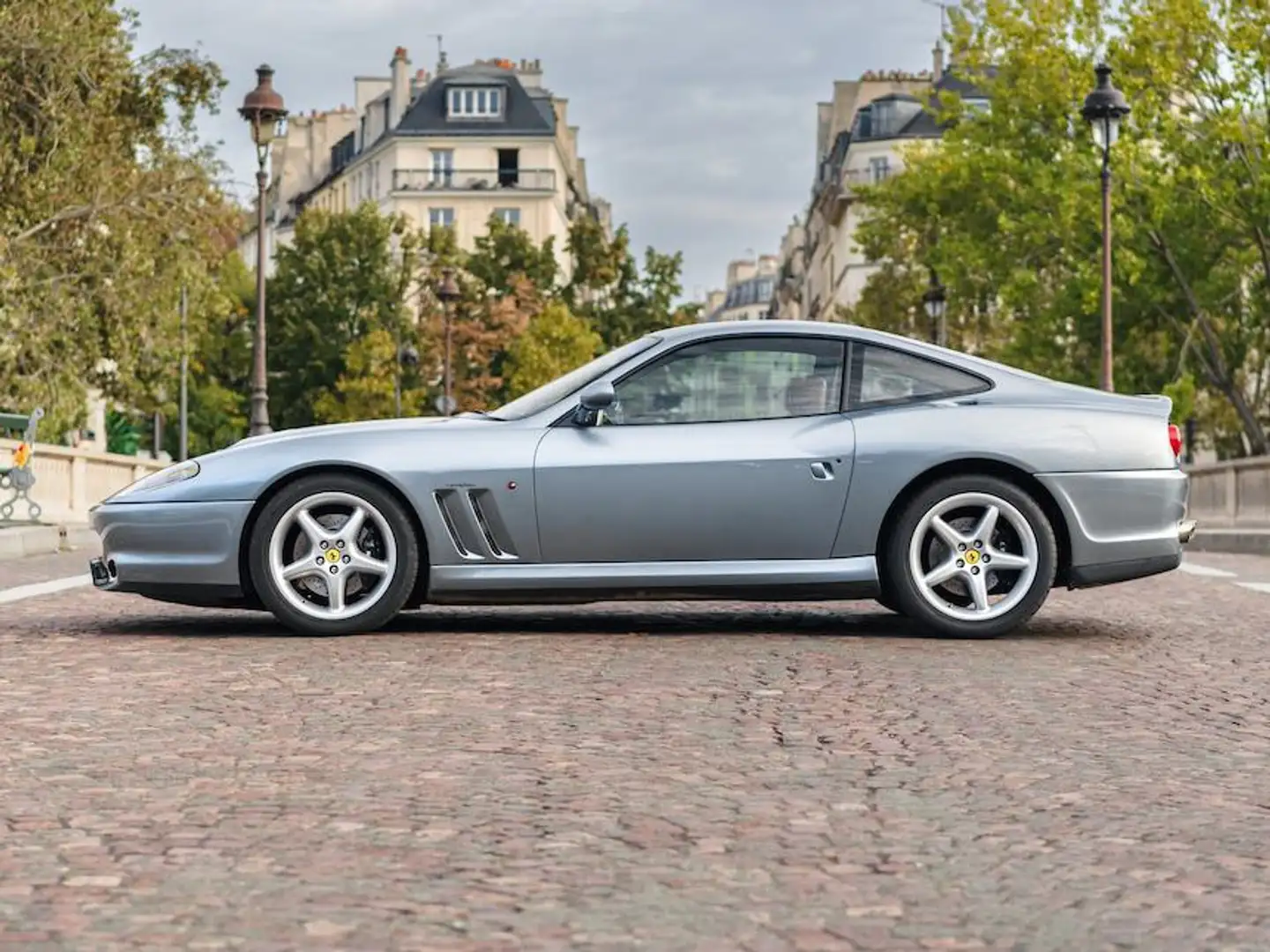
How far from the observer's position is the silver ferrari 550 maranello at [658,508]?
960 centimetres

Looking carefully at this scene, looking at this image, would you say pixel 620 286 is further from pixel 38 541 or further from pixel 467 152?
pixel 38 541

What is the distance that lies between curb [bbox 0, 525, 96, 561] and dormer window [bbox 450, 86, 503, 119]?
3687 inches

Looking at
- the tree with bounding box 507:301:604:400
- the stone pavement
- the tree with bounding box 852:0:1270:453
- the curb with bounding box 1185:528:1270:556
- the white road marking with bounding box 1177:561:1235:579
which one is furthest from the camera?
the tree with bounding box 507:301:604:400

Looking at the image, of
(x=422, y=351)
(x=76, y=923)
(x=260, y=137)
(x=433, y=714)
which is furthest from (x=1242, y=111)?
(x=422, y=351)

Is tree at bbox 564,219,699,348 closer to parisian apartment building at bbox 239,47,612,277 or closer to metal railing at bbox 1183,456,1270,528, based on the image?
parisian apartment building at bbox 239,47,612,277

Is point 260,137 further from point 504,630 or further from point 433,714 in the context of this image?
point 433,714

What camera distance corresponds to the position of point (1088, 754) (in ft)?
20.9

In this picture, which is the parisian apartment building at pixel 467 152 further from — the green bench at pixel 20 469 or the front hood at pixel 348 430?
the front hood at pixel 348 430

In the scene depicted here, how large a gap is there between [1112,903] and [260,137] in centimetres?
2734

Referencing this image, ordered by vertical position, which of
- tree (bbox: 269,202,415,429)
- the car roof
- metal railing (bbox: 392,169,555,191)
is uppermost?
metal railing (bbox: 392,169,555,191)

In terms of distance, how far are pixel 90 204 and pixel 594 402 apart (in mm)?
33584

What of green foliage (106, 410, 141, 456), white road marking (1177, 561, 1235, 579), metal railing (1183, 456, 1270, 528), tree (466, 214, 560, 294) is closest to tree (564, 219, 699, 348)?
tree (466, 214, 560, 294)

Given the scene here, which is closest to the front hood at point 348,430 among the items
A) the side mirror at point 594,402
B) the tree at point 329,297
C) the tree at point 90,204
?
the side mirror at point 594,402

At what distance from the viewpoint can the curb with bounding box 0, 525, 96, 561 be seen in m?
19.7
